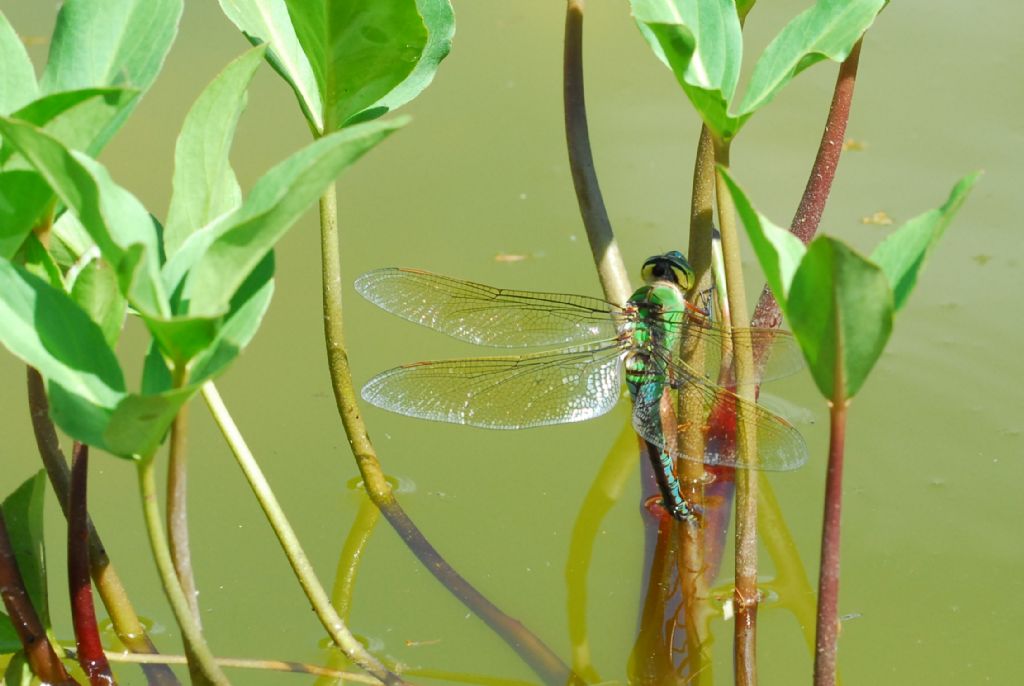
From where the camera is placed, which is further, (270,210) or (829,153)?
(829,153)

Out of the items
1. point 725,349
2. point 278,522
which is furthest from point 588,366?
point 278,522

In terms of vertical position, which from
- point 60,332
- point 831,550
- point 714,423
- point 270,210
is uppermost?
point 270,210

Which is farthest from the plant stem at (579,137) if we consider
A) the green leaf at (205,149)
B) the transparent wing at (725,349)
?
the green leaf at (205,149)

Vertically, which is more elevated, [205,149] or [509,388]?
[205,149]

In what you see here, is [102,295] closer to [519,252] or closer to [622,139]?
[519,252]

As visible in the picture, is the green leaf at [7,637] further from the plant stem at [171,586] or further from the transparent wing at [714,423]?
the transparent wing at [714,423]

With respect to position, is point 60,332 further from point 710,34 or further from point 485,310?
point 485,310
